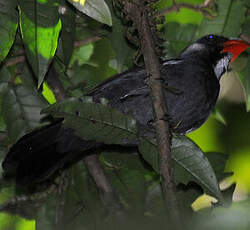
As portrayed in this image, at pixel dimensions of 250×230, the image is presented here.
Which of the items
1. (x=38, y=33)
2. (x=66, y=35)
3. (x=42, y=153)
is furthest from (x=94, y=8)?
(x=42, y=153)

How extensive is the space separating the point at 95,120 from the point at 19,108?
1.95 ft

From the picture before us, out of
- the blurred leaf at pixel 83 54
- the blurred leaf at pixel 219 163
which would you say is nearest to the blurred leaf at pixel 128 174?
the blurred leaf at pixel 219 163

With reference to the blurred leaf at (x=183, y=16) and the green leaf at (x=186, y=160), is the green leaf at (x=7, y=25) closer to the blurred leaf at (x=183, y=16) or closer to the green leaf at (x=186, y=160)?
the green leaf at (x=186, y=160)

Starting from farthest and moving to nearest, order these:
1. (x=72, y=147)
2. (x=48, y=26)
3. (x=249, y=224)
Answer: (x=72, y=147) < (x=48, y=26) < (x=249, y=224)

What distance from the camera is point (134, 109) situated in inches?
111

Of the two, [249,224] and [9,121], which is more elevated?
[249,224]

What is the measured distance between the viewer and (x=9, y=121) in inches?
94.2

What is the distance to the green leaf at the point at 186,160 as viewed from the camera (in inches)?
79.3

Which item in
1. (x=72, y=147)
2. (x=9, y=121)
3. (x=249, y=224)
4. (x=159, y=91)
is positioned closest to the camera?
(x=249, y=224)

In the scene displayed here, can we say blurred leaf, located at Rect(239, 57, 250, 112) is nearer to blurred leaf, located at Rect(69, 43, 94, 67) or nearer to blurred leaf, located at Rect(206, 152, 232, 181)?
blurred leaf, located at Rect(206, 152, 232, 181)

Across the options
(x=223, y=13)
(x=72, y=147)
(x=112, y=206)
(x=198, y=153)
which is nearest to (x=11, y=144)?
(x=72, y=147)

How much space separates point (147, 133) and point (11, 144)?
793 millimetres

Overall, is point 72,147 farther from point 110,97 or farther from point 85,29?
point 85,29

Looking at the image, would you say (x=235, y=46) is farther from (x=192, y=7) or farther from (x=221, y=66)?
(x=192, y=7)
